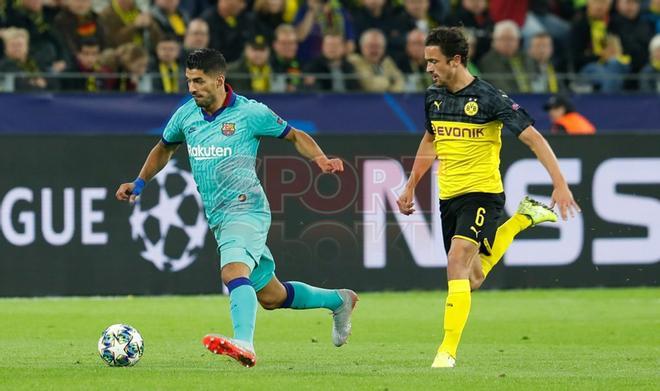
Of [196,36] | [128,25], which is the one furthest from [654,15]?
[128,25]

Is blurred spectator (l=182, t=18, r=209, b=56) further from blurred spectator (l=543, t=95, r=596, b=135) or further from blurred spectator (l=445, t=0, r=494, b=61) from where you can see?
blurred spectator (l=543, t=95, r=596, b=135)

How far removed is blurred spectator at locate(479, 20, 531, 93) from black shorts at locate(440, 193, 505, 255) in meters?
8.97

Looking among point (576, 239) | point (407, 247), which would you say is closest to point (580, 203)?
point (576, 239)

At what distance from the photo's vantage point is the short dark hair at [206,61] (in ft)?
32.2

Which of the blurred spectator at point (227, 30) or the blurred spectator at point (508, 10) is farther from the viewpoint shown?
the blurred spectator at point (508, 10)

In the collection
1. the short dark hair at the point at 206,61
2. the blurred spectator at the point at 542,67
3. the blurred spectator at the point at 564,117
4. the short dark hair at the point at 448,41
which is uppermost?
the short dark hair at the point at 448,41

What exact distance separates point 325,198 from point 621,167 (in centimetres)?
352

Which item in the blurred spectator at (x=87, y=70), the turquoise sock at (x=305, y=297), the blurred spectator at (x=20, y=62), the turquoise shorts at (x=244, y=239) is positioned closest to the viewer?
the turquoise shorts at (x=244, y=239)

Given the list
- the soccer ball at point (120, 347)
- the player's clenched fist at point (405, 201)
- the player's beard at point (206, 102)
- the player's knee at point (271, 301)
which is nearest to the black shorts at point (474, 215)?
the player's clenched fist at point (405, 201)

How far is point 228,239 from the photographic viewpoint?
9.84 m

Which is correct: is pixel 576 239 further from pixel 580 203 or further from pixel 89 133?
pixel 89 133

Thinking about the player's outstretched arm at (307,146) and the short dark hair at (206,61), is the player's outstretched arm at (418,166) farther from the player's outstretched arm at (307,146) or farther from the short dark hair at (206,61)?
the short dark hair at (206,61)

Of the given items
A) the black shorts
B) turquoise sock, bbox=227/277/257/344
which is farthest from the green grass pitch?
the black shorts

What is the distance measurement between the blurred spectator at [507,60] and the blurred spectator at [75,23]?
5.22 m
